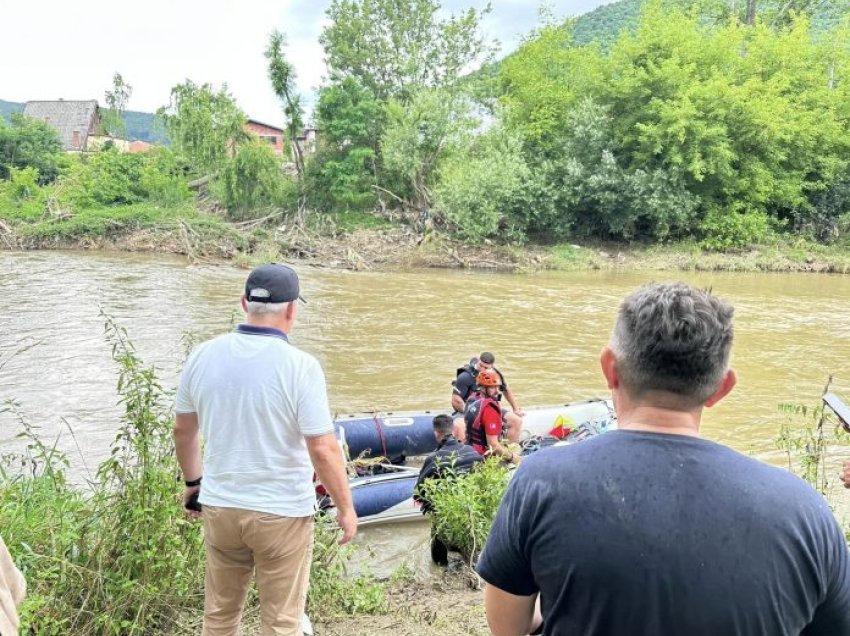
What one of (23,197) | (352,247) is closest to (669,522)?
(352,247)

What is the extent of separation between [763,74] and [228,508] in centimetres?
3128

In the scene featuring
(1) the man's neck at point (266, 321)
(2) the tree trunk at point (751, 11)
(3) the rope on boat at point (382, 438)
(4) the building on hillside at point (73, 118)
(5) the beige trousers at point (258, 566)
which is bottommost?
(3) the rope on boat at point (382, 438)

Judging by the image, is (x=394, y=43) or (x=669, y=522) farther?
(x=394, y=43)

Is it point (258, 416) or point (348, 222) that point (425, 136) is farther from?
point (258, 416)

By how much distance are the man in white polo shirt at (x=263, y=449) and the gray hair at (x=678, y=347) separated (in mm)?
1295

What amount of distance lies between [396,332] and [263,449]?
1161 centimetres

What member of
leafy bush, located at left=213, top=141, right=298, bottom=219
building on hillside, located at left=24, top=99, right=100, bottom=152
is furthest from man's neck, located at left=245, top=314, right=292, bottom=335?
building on hillside, located at left=24, top=99, right=100, bottom=152

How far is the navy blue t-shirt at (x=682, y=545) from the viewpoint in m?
1.18

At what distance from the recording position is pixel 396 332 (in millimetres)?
14031

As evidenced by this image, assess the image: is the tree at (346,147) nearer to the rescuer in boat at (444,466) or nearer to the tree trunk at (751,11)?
the tree trunk at (751,11)

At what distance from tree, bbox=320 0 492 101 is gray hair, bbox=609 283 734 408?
110ft

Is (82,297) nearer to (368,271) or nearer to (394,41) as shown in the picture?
(368,271)

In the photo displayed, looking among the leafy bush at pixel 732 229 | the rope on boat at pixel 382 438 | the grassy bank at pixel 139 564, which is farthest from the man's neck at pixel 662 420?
the leafy bush at pixel 732 229

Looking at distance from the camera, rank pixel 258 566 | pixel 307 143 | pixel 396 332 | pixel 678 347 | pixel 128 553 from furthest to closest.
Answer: pixel 307 143 → pixel 396 332 → pixel 128 553 → pixel 258 566 → pixel 678 347
